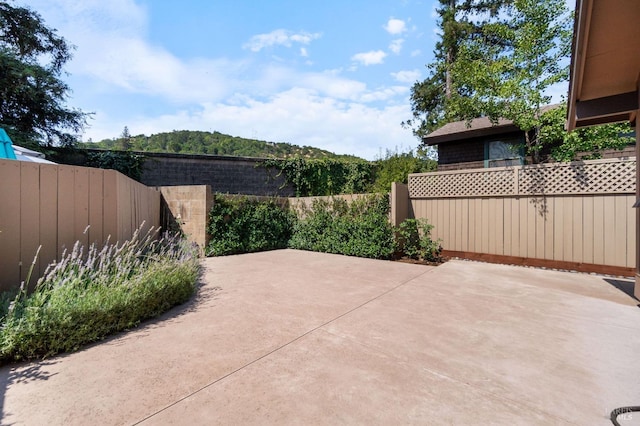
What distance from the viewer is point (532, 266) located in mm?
5512

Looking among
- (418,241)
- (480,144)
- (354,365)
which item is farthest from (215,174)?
(354,365)

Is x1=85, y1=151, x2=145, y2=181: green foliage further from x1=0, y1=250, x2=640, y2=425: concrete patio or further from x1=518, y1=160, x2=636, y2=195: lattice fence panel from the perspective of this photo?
Result: x1=518, y1=160, x2=636, y2=195: lattice fence panel

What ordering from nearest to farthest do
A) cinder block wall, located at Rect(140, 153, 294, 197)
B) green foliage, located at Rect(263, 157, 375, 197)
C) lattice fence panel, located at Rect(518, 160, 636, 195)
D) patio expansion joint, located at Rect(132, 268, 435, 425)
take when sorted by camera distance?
patio expansion joint, located at Rect(132, 268, 435, 425) < lattice fence panel, located at Rect(518, 160, 636, 195) < cinder block wall, located at Rect(140, 153, 294, 197) < green foliage, located at Rect(263, 157, 375, 197)

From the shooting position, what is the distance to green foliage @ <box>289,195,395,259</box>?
21.3 ft

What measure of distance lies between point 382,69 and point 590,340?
33.1 feet

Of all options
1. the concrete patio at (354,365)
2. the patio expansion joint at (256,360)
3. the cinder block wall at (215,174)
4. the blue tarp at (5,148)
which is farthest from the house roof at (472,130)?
the blue tarp at (5,148)

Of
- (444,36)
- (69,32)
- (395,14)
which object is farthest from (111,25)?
(444,36)

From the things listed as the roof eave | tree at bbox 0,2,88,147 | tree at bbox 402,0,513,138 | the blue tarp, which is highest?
tree at bbox 402,0,513,138

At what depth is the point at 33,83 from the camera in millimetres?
9742

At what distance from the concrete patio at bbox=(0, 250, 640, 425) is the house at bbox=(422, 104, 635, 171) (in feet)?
19.7

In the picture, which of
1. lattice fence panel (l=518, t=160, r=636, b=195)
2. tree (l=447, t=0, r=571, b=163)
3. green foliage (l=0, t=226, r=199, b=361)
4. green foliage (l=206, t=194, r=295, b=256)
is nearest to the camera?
green foliage (l=0, t=226, r=199, b=361)

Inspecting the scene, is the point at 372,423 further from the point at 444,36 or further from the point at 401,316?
the point at 444,36

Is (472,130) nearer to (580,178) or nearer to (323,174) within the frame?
(580,178)

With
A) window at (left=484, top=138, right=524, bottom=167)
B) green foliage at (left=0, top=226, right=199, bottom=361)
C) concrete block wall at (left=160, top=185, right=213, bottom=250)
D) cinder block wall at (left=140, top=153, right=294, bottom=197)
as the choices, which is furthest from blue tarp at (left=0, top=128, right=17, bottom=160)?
window at (left=484, top=138, right=524, bottom=167)
